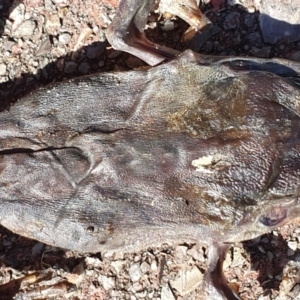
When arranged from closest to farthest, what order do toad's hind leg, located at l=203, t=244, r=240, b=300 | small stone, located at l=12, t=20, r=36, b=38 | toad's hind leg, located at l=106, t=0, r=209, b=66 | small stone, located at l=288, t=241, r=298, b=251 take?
toad's hind leg, located at l=203, t=244, r=240, b=300 < toad's hind leg, located at l=106, t=0, r=209, b=66 < small stone, located at l=288, t=241, r=298, b=251 < small stone, located at l=12, t=20, r=36, b=38

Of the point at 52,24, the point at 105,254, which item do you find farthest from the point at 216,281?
the point at 52,24

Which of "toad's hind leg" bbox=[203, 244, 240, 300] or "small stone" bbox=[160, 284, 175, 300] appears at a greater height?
"toad's hind leg" bbox=[203, 244, 240, 300]

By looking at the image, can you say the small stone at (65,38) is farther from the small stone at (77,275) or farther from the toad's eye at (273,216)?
the toad's eye at (273,216)

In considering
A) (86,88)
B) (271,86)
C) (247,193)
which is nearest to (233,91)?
(271,86)

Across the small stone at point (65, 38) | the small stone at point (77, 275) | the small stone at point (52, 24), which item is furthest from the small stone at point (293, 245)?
the small stone at point (52, 24)

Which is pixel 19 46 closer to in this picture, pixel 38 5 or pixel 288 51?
pixel 38 5

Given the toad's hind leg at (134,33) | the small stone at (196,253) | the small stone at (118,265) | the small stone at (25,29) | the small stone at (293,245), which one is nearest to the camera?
the toad's hind leg at (134,33)

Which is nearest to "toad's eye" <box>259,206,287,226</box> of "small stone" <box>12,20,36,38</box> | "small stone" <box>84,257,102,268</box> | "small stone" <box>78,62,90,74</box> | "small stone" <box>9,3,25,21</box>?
"small stone" <box>84,257,102,268</box>

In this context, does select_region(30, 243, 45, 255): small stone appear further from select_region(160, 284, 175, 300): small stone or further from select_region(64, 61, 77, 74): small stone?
select_region(64, 61, 77, 74): small stone
